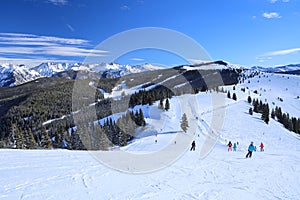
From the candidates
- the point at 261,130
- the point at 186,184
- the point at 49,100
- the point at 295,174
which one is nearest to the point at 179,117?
the point at 261,130

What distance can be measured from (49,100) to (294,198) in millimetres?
204710

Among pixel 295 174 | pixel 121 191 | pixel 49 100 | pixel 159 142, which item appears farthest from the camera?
pixel 49 100

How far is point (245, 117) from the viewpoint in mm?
48594

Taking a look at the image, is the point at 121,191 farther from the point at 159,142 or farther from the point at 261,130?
the point at 261,130

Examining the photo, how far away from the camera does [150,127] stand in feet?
147

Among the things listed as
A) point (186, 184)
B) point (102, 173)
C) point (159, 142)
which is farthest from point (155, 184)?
point (159, 142)

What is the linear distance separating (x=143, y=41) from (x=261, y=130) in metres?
36.5

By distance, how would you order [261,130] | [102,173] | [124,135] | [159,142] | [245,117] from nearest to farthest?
[102,173]
[159,142]
[261,130]
[124,135]
[245,117]

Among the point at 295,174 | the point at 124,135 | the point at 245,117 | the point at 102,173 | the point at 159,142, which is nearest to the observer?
the point at 102,173

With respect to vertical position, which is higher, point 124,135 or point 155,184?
point 155,184

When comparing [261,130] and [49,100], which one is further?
[49,100]

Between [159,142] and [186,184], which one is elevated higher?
[186,184]

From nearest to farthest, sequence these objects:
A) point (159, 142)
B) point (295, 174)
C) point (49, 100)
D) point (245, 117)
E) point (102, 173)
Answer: point (102, 173) → point (295, 174) → point (159, 142) → point (245, 117) → point (49, 100)

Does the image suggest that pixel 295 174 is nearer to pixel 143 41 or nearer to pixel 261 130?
pixel 143 41
